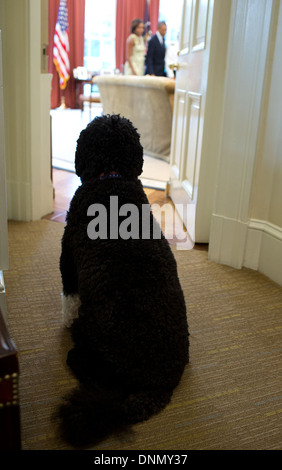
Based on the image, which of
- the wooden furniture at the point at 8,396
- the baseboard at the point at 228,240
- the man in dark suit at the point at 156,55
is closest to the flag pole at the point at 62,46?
the man in dark suit at the point at 156,55

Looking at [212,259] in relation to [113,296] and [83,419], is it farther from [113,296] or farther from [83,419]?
[83,419]

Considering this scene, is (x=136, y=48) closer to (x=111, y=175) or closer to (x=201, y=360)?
(x=111, y=175)

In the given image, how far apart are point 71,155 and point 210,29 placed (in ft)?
8.68

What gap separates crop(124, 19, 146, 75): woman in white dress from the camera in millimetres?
6766

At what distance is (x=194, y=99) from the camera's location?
2564 millimetres

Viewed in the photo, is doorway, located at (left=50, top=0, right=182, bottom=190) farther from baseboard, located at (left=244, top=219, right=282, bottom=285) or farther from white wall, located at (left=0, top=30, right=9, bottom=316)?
white wall, located at (left=0, top=30, right=9, bottom=316)

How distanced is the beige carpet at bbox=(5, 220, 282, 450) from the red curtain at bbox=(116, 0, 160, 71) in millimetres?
7705

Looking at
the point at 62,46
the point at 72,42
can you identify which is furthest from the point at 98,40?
the point at 62,46

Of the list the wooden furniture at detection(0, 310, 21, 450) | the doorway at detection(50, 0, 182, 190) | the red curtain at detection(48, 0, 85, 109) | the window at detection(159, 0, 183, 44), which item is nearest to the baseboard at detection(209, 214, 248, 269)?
the wooden furniture at detection(0, 310, 21, 450)

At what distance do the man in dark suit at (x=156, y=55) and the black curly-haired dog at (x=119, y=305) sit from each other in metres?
5.27

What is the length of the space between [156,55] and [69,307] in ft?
17.6

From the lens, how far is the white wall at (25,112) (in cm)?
238

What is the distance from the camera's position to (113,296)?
3.80ft
